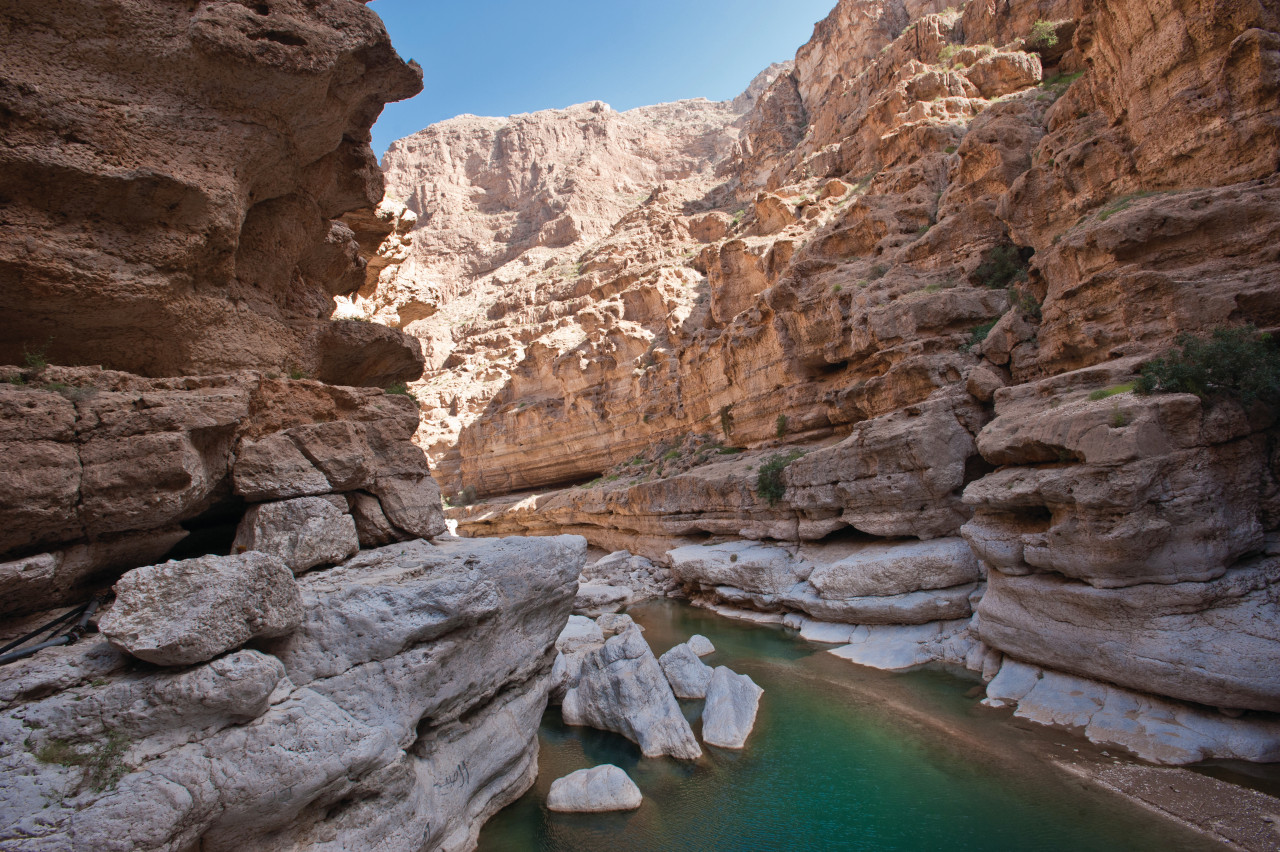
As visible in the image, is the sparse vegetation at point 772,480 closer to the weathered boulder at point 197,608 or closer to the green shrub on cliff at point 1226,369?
the green shrub on cliff at point 1226,369

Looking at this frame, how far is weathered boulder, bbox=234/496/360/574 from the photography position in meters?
5.53

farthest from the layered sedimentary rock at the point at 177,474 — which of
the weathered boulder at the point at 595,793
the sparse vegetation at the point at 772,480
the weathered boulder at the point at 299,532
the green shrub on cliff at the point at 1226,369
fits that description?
the sparse vegetation at the point at 772,480

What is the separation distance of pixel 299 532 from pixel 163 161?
4.08m

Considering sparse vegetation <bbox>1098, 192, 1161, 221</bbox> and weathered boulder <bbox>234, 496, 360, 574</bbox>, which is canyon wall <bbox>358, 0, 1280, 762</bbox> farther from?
weathered boulder <bbox>234, 496, 360, 574</bbox>

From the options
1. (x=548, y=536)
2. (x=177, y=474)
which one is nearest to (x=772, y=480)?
(x=548, y=536)

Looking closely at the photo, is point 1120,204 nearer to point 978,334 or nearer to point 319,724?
point 978,334

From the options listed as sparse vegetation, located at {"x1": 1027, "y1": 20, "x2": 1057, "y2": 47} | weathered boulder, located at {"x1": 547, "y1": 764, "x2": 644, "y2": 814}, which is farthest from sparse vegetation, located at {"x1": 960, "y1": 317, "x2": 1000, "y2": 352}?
sparse vegetation, located at {"x1": 1027, "y1": 20, "x2": 1057, "y2": 47}

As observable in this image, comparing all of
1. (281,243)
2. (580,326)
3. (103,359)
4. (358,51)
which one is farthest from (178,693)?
(580,326)

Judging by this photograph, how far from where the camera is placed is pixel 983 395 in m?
12.6

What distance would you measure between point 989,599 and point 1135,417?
150 inches

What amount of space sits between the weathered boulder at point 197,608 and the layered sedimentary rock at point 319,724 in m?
0.11

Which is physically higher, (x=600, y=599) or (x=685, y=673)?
(x=685, y=673)

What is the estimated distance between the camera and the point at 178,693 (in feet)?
12.9

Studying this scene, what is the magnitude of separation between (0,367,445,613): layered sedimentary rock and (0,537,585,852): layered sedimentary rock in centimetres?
72
